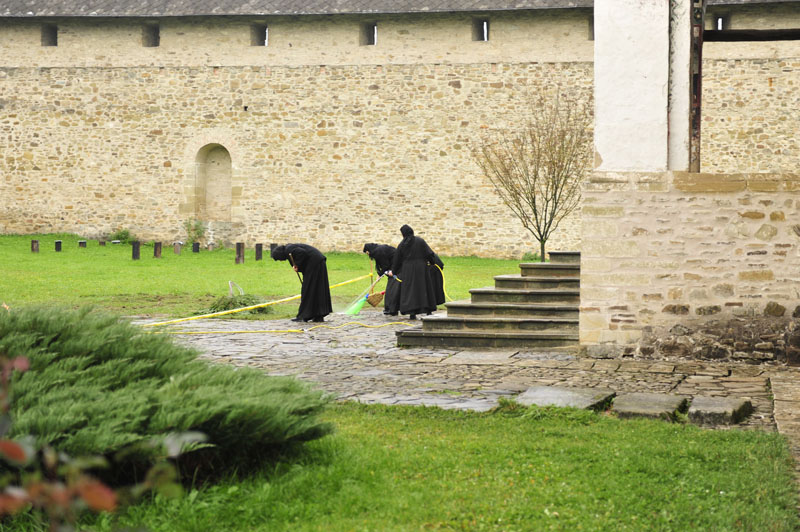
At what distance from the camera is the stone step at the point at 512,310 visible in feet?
32.6

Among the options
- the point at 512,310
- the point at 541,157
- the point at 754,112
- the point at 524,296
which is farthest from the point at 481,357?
the point at 754,112

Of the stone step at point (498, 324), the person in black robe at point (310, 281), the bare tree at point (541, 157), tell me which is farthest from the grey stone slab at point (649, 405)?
the bare tree at point (541, 157)

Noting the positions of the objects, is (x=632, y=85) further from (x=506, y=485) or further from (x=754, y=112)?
(x=754, y=112)

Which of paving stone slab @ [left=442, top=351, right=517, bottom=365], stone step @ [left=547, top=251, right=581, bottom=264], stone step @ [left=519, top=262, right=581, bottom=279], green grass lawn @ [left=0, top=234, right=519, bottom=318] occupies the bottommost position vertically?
paving stone slab @ [left=442, top=351, right=517, bottom=365]

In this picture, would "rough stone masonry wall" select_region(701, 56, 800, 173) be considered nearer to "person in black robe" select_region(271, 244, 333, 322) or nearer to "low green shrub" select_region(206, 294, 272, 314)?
"person in black robe" select_region(271, 244, 333, 322)

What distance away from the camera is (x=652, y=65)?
29.2 ft

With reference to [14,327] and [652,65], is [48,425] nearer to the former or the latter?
[14,327]

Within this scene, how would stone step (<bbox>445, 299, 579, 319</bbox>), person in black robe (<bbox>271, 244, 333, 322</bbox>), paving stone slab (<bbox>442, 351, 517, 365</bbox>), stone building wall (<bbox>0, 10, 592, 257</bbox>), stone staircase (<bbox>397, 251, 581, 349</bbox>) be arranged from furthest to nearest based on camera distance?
1. stone building wall (<bbox>0, 10, 592, 257</bbox>)
2. person in black robe (<bbox>271, 244, 333, 322</bbox>)
3. stone step (<bbox>445, 299, 579, 319</bbox>)
4. stone staircase (<bbox>397, 251, 581, 349</bbox>)
5. paving stone slab (<bbox>442, 351, 517, 365</bbox>)

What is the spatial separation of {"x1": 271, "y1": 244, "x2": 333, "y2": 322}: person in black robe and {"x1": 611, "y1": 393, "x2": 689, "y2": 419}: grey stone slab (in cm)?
719

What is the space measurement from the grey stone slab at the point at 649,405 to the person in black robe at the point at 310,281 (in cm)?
719

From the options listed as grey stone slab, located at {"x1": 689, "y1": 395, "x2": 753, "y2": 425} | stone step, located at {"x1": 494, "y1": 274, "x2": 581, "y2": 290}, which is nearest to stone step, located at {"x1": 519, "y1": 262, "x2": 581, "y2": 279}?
stone step, located at {"x1": 494, "y1": 274, "x2": 581, "y2": 290}

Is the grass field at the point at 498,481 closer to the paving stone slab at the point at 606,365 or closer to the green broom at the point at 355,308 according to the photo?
the paving stone slab at the point at 606,365

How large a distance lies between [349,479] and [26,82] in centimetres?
2523

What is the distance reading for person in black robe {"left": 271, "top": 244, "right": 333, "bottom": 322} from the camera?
12.8m
